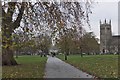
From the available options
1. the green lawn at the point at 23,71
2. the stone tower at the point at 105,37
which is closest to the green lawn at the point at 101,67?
the green lawn at the point at 23,71

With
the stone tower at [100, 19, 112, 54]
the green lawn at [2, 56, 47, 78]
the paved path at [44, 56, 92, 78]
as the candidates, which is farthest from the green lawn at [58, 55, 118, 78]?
the stone tower at [100, 19, 112, 54]

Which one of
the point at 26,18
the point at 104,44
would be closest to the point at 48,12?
the point at 26,18

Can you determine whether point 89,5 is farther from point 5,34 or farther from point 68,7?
point 5,34

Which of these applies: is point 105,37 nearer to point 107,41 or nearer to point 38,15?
point 107,41

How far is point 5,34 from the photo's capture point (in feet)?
27.0

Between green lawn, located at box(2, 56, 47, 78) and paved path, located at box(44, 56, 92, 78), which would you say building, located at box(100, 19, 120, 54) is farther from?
paved path, located at box(44, 56, 92, 78)

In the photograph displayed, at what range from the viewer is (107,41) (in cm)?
14988

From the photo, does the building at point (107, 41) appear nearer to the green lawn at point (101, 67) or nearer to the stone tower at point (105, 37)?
the stone tower at point (105, 37)

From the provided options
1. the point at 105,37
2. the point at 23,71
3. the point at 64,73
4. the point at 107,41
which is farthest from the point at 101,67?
the point at 105,37

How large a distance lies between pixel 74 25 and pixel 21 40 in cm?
1249

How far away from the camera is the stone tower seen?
149 m

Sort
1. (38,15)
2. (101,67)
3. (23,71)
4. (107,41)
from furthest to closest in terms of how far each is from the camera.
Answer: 1. (107,41)
2. (101,67)
3. (23,71)
4. (38,15)

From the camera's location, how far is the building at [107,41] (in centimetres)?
14425

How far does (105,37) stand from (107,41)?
4.48 metres
